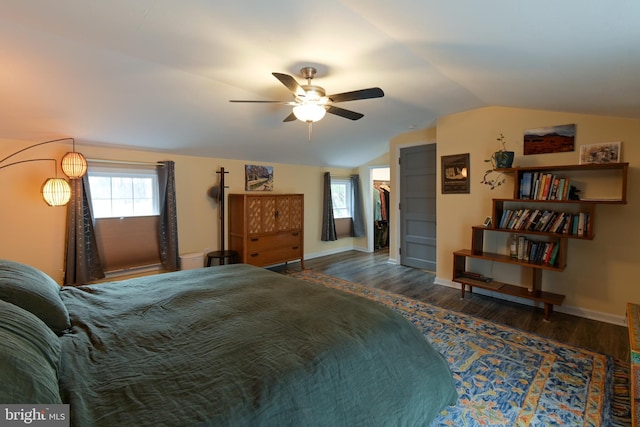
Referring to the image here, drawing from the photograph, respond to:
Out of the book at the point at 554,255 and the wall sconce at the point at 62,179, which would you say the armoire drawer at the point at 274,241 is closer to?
the wall sconce at the point at 62,179

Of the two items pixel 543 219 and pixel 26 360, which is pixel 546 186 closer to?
pixel 543 219

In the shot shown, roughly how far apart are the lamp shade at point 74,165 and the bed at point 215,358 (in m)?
1.82

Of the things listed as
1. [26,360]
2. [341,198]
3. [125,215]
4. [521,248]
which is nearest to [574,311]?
[521,248]

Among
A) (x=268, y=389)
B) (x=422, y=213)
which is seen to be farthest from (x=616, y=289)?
(x=268, y=389)

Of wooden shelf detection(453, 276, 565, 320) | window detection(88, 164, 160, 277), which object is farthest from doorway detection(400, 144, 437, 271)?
window detection(88, 164, 160, 277)

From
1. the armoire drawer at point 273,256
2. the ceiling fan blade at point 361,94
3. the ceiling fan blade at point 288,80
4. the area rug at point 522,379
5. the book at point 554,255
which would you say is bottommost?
the area rug at point 522,379

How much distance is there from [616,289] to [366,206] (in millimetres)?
4253

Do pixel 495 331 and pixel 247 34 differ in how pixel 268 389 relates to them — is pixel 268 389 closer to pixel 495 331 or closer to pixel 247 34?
pixel 247 34

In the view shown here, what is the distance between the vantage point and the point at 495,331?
2818 millimetres

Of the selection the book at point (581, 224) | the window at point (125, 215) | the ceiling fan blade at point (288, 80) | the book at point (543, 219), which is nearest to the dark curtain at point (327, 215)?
the window at point (125, 215)

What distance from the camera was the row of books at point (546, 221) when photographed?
2.97 m

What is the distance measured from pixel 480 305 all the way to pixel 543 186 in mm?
1488

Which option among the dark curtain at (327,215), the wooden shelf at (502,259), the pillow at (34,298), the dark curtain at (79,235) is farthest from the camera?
Result: the dark curtain at (327,215)

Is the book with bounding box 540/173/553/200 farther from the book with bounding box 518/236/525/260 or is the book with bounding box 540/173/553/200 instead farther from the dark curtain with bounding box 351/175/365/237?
the dark curtain with bounding box 351/175/365/237
